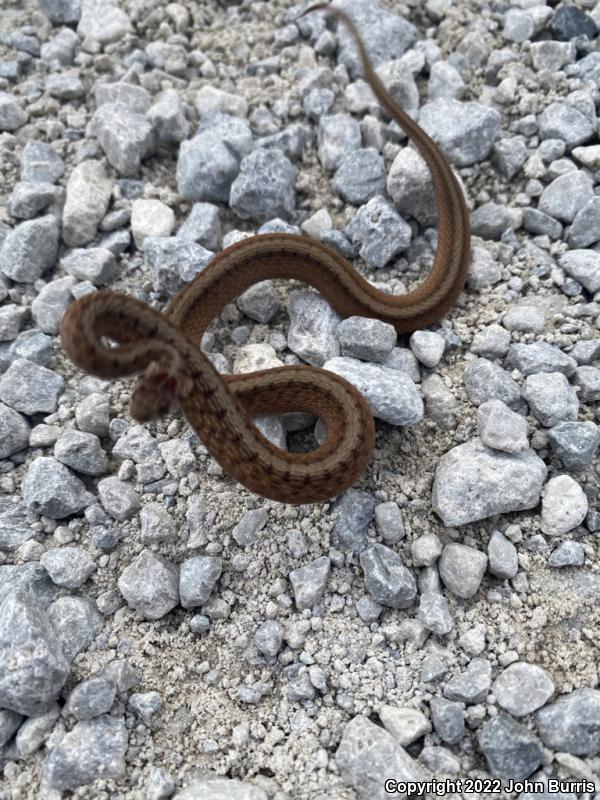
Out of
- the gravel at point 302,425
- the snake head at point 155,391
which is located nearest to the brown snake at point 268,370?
the snake head at point 155,391

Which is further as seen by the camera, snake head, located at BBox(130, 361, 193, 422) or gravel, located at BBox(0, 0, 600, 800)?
snake head, located at BBox(130, 361, 193, 422)

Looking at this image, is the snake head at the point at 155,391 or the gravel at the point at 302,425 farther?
the snake head at the point at 155,391

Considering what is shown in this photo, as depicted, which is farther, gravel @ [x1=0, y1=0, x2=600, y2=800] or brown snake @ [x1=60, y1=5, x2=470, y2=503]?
brown snake @ [x1=60, y1=5, x2=470, y2=503]

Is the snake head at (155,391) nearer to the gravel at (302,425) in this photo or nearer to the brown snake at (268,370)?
the brown snake at (268,370)

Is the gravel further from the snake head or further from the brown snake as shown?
the snake head

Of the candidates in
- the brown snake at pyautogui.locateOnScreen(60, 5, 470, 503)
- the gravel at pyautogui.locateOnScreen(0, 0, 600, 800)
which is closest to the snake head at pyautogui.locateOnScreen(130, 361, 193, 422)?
the brown snake at pyautogui.locateOnScreen(60, 5, 470, 503)

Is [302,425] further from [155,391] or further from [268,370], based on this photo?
[155,391]

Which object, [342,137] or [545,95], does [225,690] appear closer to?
[342,137]

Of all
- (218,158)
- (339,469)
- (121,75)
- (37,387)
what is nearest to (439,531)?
(339,469)
